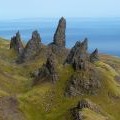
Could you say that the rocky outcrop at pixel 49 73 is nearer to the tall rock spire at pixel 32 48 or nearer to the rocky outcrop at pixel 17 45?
the tall rock spire at pixel 32 48

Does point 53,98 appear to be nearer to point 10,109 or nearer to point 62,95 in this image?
point 62,95

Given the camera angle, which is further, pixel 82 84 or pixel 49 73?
pixel 49 73

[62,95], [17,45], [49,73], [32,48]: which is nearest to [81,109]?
[62,95]

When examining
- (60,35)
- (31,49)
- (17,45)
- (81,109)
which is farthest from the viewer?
(17,45)

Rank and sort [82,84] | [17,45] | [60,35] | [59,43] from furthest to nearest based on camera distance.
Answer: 1. [17,45]
2. [60,35]
3. [59,43]
4. [82,84]


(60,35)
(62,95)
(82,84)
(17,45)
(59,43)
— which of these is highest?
(60,35)

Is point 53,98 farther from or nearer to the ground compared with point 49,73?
nearer to the ground

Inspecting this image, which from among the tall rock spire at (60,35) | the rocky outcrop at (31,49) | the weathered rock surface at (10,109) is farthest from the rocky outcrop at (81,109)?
the rocky outcrop at (31,49)
